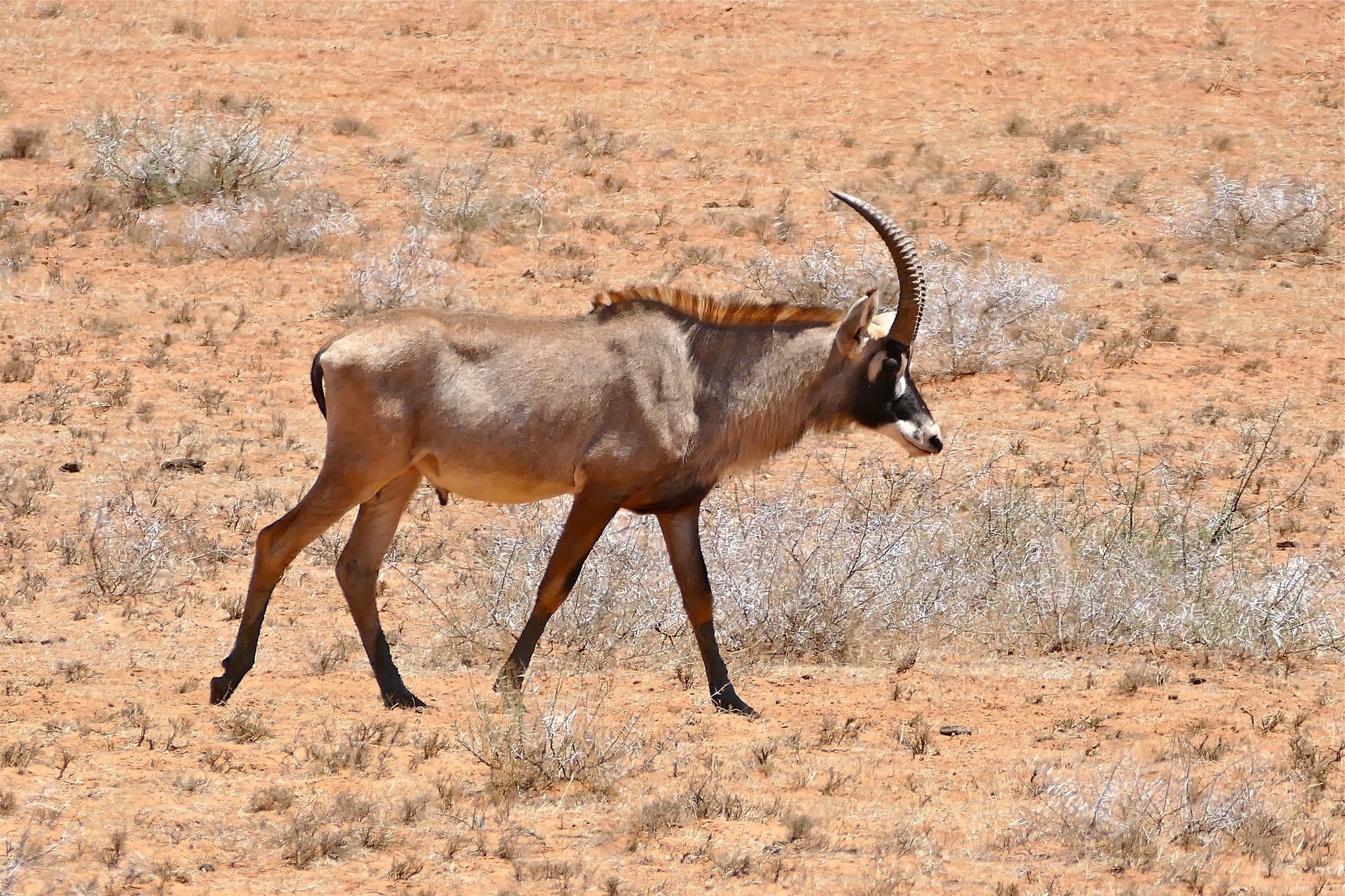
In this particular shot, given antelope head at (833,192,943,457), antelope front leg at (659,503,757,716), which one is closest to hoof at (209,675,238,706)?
antelope front leg at (659,503,757,716)

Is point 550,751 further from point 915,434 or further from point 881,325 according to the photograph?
point 881,325

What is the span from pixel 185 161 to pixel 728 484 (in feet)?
33.0

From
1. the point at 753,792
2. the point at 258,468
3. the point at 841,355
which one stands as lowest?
the point at 258,468

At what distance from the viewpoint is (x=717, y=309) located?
9.16 metres

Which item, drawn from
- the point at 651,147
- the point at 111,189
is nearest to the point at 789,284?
the point at 651,147

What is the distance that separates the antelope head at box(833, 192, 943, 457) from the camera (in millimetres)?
9023

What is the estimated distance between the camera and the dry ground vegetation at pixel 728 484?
22.3 feet

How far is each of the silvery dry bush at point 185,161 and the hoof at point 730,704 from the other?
13.5m

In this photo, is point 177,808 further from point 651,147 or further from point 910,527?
point 651,147

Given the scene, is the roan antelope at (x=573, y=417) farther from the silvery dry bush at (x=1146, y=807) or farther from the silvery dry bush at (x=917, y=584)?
the silvery dry bush at (x=1146, y=807)

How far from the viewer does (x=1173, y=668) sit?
9.62m

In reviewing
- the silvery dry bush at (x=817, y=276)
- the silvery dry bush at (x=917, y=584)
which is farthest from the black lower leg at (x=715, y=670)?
the silvery dry bush at (x=817, y=276)

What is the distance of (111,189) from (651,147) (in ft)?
22.9

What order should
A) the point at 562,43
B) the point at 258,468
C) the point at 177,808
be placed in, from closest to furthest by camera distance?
1. the point at 177,808
2. the point at 258,468
3. the point at 562,43
